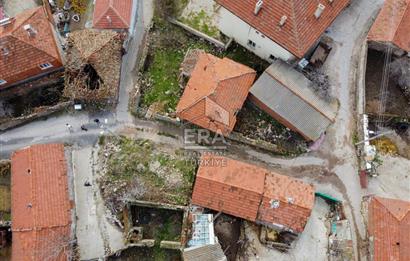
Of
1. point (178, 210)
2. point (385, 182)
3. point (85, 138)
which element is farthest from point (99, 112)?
point (385, 182)

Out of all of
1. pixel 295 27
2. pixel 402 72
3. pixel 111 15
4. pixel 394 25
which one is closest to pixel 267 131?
pixel 295 27

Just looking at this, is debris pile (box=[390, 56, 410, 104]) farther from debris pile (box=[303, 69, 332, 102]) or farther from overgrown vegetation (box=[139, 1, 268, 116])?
overgrown vegetation (box=[139, 1, 268, 116])

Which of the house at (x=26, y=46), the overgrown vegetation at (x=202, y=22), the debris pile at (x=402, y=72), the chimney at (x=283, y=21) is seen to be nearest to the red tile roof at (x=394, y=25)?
the debris pile at (x=402, y=72)

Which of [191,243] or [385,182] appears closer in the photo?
[191,243]

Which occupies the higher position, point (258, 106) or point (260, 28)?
point (260, 28)

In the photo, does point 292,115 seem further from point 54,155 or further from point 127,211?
point 54,155

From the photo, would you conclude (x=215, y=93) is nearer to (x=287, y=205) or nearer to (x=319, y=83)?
(x=319, y=83)

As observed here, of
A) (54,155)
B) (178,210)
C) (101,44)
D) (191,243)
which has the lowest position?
(191,243)
